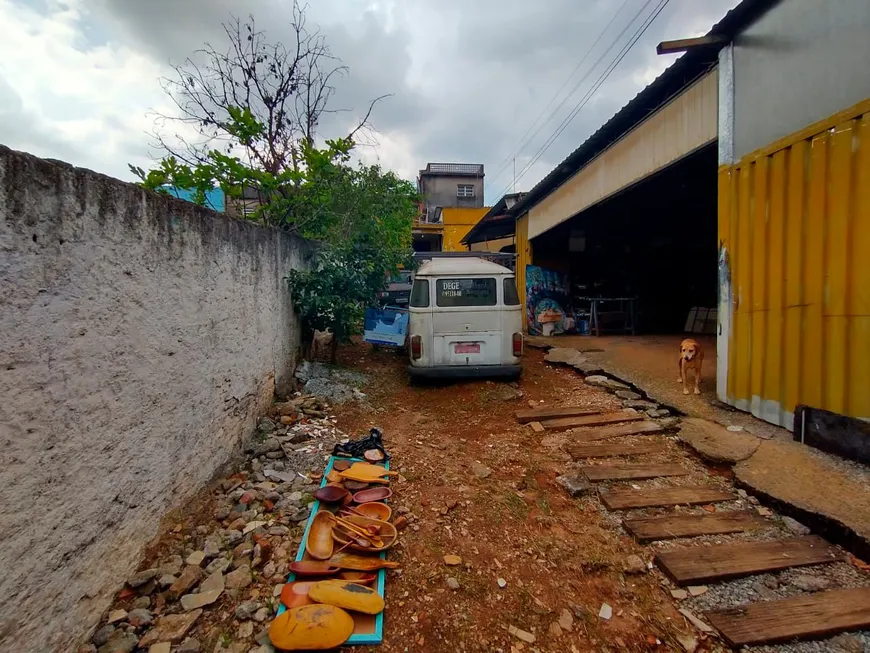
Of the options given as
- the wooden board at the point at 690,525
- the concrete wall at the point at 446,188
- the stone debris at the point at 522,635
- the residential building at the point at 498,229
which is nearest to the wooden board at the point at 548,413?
the wooden board at the point at 690,525

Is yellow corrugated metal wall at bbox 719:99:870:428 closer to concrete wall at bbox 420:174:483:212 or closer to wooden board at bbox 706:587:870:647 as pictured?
wooden board at bbox 706:587:870:647

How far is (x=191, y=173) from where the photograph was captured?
17.9ft

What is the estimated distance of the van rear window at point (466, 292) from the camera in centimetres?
589

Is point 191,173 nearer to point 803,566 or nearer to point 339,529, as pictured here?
point 339,529

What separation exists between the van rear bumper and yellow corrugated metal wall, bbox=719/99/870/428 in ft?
8.30

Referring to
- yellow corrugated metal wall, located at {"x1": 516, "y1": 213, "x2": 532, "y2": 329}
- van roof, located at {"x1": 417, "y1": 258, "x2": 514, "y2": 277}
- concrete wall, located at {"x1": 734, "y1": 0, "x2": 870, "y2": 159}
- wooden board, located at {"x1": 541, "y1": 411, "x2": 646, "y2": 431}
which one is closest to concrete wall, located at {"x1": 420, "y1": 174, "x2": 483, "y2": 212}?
yellow corrugated metal wall, located at {"x1": 516, "y1": 213, "x2": 532, "y2": 329}

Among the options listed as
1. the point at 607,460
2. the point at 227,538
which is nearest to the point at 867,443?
the point at 607,460

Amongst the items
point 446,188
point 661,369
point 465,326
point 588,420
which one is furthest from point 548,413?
point 446,188

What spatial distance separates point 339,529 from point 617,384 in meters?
4.59

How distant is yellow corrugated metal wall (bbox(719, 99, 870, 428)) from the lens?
318 centimetres

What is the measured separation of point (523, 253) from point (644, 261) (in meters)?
3.60

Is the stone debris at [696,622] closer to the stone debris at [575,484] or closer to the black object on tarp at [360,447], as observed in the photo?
the stone debris at [575,484]

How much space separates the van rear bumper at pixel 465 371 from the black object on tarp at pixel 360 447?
Result: 1.91m

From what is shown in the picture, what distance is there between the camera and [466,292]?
593 centimetres
